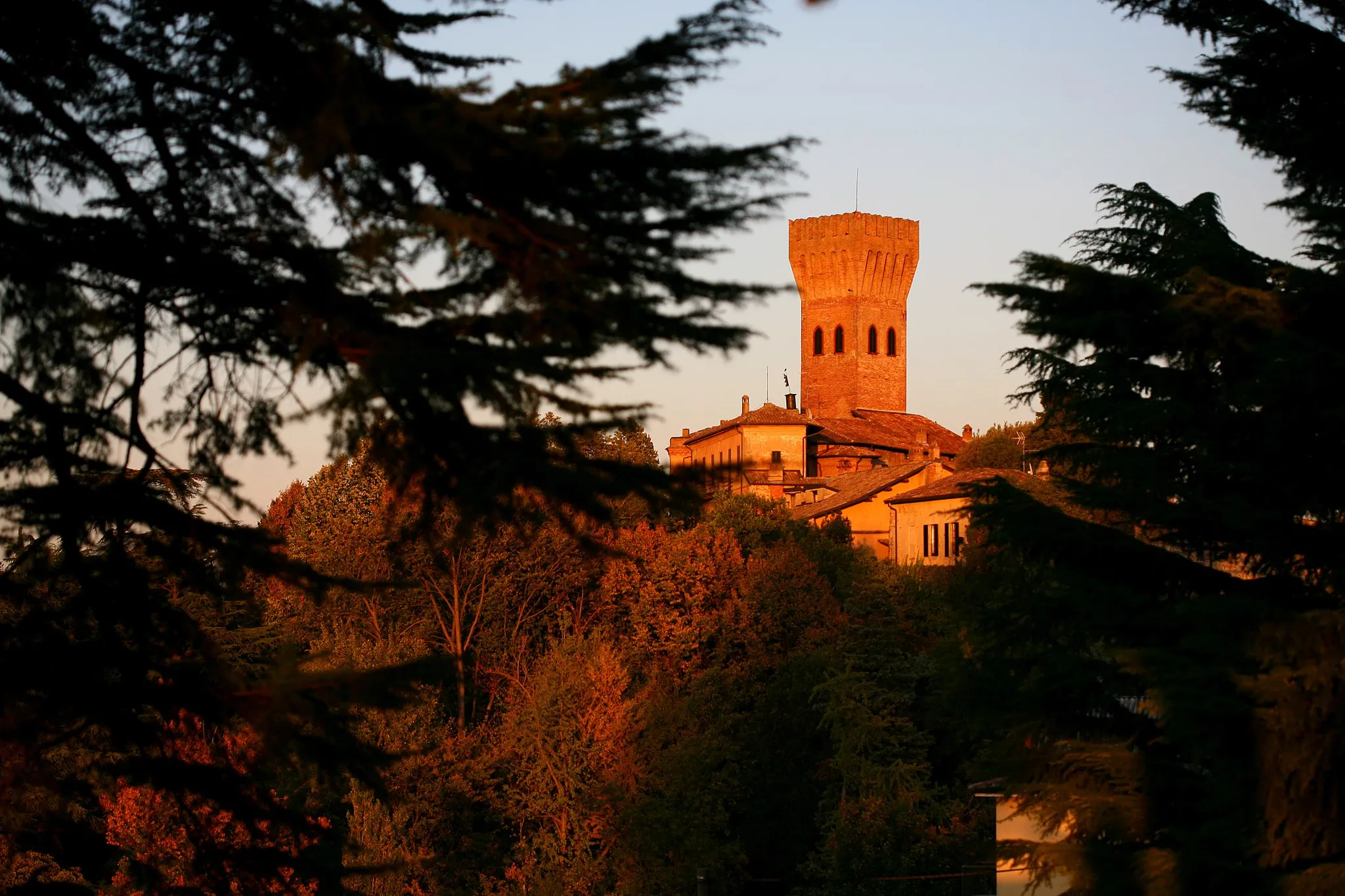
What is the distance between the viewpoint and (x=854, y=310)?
294 feet

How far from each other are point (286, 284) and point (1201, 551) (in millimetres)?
10419

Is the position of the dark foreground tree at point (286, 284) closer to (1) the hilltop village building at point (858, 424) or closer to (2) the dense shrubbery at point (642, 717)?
(2) the dense shrubbery at point (642, 717)

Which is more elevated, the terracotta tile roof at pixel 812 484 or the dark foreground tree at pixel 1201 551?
the terracotta tile roof at pixel 812 484

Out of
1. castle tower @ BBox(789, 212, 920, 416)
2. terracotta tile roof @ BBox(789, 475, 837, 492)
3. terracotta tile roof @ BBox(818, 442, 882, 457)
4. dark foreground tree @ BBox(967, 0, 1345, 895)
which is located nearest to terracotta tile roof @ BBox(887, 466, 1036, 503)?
terracotta tile roof @ BBox(789, 475, 837, 492)

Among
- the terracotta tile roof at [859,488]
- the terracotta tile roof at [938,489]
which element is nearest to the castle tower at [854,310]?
the terracotta tile roof at [859,488]

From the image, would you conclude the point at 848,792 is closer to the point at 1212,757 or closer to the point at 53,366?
the point at 1212,757

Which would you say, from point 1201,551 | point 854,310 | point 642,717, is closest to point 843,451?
point 854,310

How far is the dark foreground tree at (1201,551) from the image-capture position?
1084 cm

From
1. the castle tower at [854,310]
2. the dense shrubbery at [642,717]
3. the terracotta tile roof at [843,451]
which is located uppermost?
the castle tower at [854,310]

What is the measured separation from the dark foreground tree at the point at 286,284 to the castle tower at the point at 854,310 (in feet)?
271

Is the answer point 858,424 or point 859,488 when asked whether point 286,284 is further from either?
point 858,424

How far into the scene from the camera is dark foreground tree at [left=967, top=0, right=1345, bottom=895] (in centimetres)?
1084

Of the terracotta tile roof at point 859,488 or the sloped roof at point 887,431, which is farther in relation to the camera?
the sloped roof at point 887,431

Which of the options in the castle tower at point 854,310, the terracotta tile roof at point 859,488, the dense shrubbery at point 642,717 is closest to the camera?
the dense shrubbery at point 642,717
